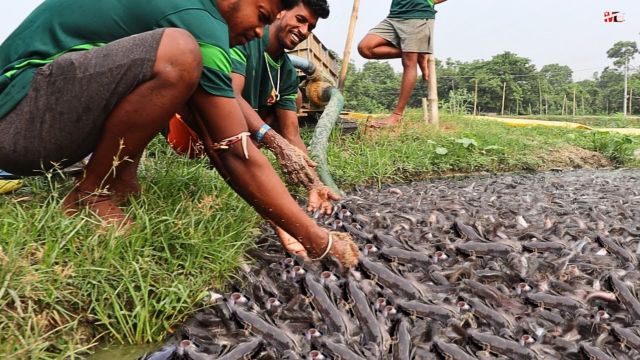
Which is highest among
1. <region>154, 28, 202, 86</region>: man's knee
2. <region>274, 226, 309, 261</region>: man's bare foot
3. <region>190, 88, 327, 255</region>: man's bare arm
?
<region>154, 28, 202, 86</region>: man's knee

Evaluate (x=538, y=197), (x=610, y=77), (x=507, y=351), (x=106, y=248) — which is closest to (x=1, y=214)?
(x=106, y=248)

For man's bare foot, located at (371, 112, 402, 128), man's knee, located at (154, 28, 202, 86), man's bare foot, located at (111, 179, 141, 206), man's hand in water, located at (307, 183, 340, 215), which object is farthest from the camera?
man's bare foot, located at (371, 112, 402, 128)

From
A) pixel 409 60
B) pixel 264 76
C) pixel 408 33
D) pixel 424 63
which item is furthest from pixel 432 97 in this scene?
pixel 264 76

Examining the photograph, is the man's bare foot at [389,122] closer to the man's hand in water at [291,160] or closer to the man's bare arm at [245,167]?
the man's hand in water at [291,160]

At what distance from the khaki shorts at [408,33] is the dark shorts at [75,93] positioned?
461 centimetres

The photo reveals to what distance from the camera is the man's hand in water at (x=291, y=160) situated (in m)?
2.76

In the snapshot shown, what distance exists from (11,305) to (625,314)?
216 centimetres

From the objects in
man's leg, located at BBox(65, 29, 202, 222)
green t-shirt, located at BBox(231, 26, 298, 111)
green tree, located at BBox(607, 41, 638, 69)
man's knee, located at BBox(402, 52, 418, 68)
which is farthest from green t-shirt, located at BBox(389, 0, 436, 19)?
green tree, located at BBox(607, 41, 638, 69)

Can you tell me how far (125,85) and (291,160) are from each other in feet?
3.80

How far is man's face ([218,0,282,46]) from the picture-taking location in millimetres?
1925

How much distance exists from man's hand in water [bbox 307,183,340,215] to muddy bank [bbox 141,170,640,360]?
8 cm

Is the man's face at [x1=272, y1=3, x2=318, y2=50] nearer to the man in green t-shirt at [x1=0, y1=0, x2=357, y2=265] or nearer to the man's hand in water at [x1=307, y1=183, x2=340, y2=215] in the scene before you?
the man's hand in water at [x1=307, y1=183, x2=340, y2=215]

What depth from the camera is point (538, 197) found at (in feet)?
13.4

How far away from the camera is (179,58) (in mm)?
1762
